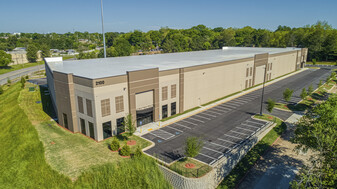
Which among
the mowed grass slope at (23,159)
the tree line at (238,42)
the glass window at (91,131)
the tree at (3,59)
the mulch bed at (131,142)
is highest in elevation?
the tree line at (238,42)

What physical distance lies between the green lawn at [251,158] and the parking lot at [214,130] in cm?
196

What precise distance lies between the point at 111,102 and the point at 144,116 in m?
7.13

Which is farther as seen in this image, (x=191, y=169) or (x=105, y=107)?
(x=105, y=107)

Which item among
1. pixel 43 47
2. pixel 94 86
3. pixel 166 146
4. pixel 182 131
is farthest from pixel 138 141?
pixel 43 47

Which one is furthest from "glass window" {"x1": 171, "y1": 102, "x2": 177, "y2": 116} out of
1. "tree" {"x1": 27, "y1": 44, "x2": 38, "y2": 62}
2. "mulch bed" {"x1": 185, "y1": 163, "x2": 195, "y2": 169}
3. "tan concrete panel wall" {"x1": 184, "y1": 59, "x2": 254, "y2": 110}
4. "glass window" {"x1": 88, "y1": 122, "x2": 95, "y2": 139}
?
"tree" {"x1": 27, "y1": 44, "x2": 38, "y2": 62}

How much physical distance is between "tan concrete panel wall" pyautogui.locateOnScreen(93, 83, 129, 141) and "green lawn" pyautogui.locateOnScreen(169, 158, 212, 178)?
12.5 m

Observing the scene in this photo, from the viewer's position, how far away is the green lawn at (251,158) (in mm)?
24716

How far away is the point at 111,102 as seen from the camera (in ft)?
108

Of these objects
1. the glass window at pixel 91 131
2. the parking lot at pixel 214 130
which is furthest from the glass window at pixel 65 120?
the parking lot at pixel 214 130

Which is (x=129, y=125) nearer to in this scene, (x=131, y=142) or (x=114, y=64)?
(x=131, y=142)

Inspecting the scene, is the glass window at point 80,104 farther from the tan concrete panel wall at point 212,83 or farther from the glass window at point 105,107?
the tan concrete panel wall at point 212,83

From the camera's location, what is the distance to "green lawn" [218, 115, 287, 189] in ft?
81.1

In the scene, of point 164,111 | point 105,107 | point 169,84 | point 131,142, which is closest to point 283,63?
point 169,84

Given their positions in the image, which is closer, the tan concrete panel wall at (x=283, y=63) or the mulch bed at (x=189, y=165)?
the mulch bed at (x=189, y=165)
